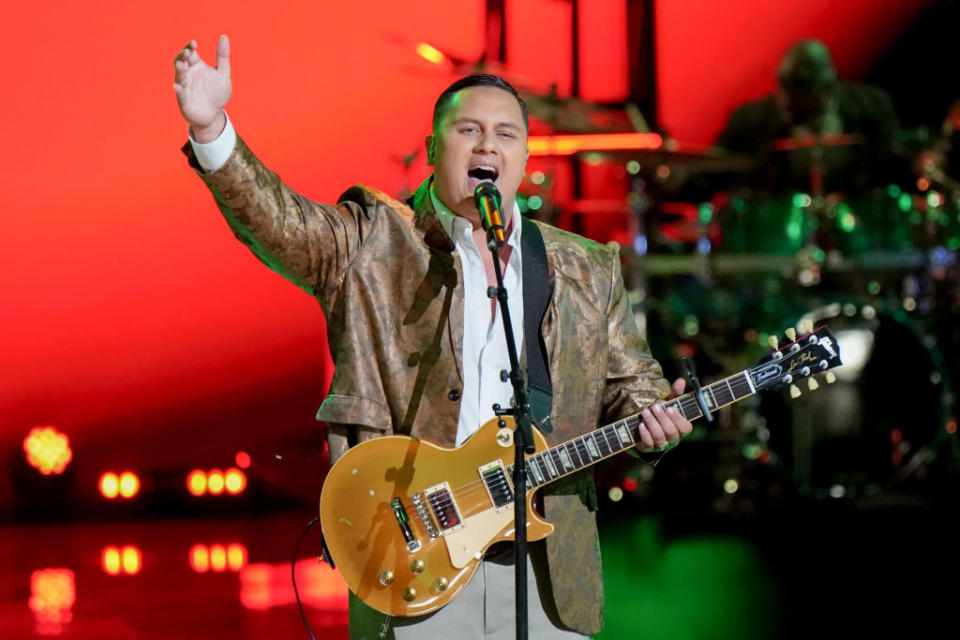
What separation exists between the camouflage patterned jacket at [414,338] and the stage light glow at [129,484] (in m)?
5.06

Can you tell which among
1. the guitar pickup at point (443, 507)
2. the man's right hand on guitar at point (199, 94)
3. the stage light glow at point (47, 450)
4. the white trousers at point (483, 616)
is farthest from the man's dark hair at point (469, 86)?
the stage light glow at point (47, 450)

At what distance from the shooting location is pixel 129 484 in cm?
735

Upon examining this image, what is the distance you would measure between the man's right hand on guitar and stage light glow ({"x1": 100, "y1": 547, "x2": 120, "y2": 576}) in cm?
390

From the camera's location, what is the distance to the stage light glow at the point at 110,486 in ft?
24.0

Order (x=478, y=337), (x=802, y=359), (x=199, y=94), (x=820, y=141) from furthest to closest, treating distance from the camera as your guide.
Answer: (x=820, y=141)
(x=802, y=359)
(x=478, y=337)
(x=199, y=94)

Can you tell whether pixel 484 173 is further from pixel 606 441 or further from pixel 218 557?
pixel 218 557

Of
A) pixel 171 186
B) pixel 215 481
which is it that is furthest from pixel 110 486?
pixel 171 186

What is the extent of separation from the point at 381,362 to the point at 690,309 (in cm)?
506

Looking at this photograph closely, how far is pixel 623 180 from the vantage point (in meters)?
8.26

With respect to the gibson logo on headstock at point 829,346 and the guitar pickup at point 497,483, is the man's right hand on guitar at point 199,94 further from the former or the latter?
the gibson logo on headstock at point 829,346

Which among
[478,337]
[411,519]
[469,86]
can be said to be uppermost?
[469,86]

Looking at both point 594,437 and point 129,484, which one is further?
point 129,484

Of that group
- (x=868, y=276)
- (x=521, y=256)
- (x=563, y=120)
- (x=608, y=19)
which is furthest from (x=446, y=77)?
(x=521, y=256)

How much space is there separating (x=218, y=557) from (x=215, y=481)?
1.40m
